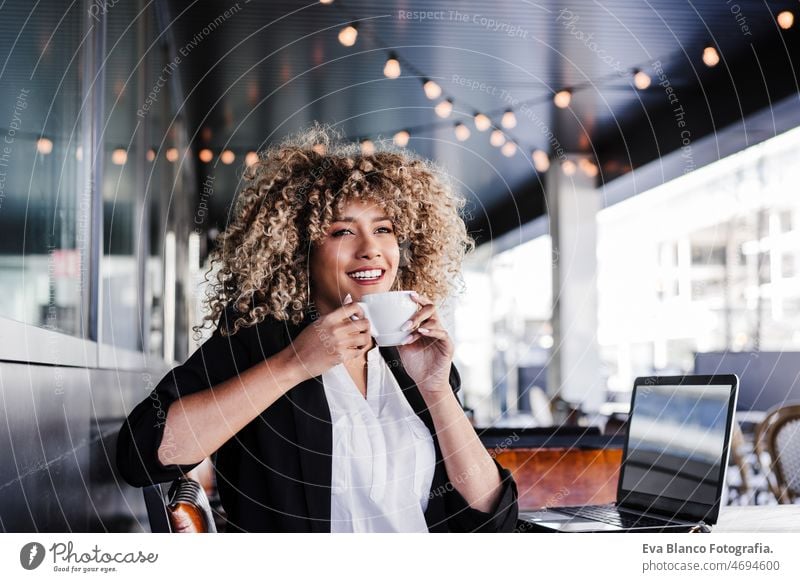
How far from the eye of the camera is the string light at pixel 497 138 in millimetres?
5562

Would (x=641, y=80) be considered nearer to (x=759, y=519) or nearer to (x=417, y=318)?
(x=759, y=519)

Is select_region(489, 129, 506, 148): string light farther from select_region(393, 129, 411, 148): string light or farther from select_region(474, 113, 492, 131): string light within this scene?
select_region(393, 129, 411, 148): string light

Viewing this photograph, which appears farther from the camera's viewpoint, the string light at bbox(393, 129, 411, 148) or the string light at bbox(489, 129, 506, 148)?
the string light at bbox(489, 129, 506, 148)

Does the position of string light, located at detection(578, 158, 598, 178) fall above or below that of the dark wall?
above

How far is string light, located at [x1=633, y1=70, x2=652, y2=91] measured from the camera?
14.0 feet

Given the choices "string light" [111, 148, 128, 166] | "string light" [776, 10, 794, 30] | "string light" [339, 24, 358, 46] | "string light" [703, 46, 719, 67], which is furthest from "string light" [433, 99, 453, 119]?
"string light" [111, 148, 128, 166]

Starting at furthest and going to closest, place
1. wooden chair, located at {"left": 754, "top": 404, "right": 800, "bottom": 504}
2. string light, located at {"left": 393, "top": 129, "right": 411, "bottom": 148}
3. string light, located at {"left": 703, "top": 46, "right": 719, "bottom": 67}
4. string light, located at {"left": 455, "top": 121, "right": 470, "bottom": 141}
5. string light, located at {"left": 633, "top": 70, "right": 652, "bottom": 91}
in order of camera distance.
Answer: string light, located at {"left": 455, "top": 121, "right": 470, "bottom": 141} < string light, located at {"left": 393, "top": 129, "right": 411, "bottom": 148} < string light, located at {"left": 633, "top": 70, "right": 652, "bottom": 91} < string light, located at {"left": 703, "top": 46, "right": 719, "bottom": 67} < wooden chair, located at {"left": 754, "top": 404, "right": 800, "bottom": 504}

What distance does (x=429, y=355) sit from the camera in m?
1.22

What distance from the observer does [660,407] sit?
1358mm

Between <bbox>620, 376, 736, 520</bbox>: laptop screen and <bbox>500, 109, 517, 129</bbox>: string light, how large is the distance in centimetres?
370

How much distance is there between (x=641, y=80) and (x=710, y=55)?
1.23 ft

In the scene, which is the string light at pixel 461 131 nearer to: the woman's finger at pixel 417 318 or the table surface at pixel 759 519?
the table surface at pixel 759 519

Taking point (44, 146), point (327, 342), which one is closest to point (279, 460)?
point (327, 342)
